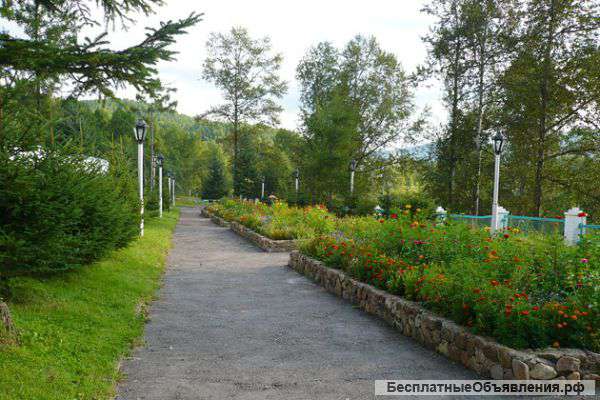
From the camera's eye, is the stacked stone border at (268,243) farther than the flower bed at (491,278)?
Yes

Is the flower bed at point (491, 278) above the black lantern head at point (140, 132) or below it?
below

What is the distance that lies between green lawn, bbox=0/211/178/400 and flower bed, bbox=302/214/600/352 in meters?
3.63

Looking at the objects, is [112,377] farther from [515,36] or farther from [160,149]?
[160,149]

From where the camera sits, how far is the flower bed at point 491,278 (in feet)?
14.0

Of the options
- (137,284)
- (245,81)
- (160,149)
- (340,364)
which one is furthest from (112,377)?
(160,149)

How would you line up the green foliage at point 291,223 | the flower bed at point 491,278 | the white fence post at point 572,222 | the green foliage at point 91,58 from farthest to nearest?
the green foliage at point 291,223, the white fence post at point 572,222, the flower bed at point 491,278, the green foliage at point 91,58

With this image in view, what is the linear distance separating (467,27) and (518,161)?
7894mm

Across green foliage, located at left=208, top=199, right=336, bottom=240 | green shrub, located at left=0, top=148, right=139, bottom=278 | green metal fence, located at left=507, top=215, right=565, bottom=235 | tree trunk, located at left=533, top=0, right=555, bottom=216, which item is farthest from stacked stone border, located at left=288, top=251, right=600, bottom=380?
tree trunk, located at left=533, top=0, right=555, bottom=216

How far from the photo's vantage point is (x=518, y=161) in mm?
21391

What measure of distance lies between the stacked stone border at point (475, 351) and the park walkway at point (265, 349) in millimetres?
146

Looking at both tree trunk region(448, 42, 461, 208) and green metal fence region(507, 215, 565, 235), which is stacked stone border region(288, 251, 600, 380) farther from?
tree trunk region(448, 42, 461, 208)

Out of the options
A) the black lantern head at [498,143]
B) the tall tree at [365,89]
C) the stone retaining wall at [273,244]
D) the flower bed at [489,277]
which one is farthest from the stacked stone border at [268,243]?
the tall tree at [365,89]

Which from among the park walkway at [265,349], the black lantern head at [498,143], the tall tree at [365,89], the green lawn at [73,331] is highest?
the tall tree at [365,89]

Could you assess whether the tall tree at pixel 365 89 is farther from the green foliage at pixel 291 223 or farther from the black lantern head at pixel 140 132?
the black lantern head at pixel 140 132
